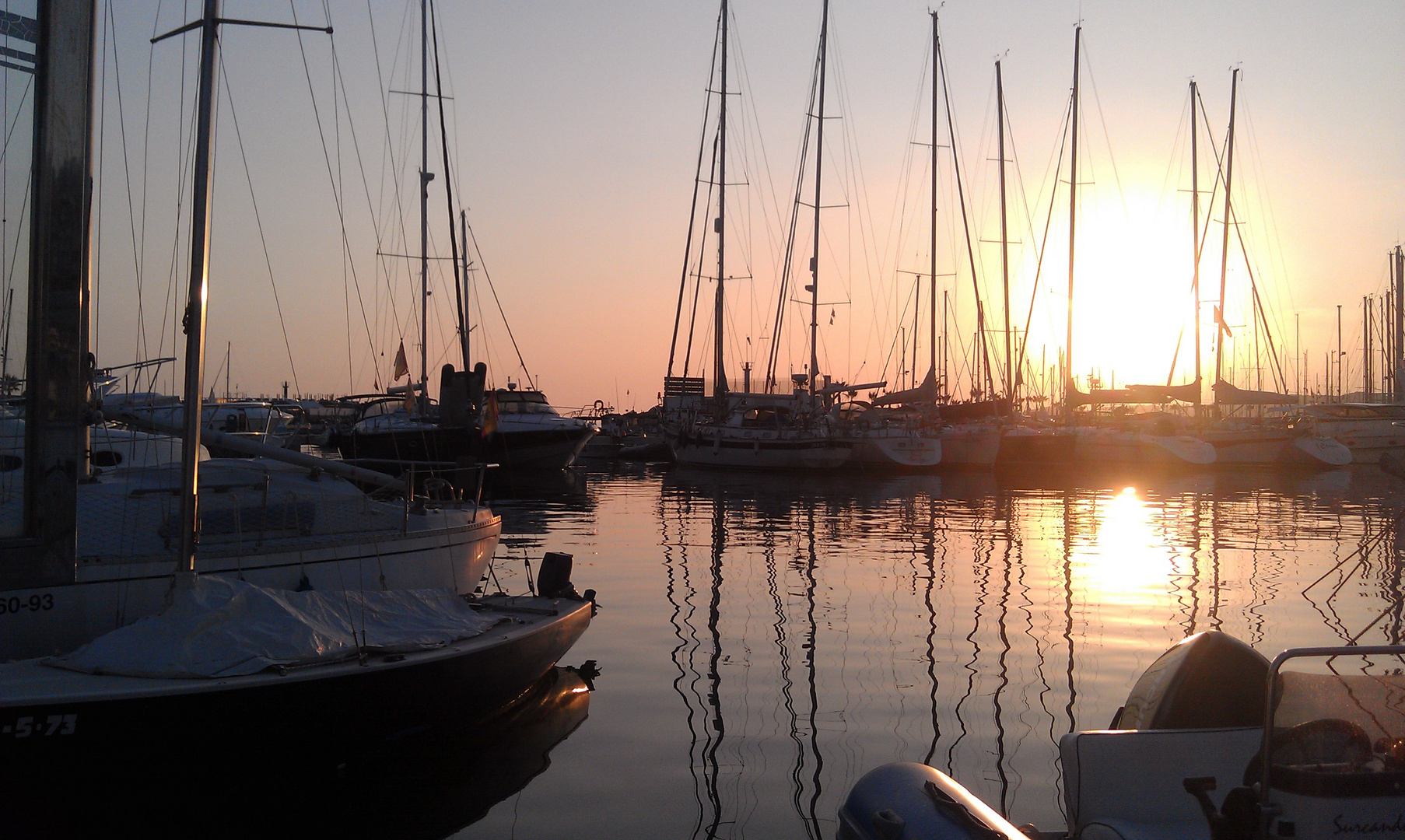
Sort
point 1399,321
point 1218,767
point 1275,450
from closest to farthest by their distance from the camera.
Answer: point 1218,767 → point 1275,450 → point 1399,321

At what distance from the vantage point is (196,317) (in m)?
8.80

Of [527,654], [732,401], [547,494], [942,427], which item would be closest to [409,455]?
[547,494]

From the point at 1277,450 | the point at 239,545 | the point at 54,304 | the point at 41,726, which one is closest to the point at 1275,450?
the point at 1277,450

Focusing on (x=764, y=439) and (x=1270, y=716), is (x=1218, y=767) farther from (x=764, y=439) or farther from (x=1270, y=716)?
(x=764, y=439)

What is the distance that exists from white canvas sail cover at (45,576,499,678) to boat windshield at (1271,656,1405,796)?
590 centimetres

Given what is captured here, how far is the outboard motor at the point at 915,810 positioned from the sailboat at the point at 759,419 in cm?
4268

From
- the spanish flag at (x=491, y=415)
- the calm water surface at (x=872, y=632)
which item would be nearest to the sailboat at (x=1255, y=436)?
the calm water surface at (x=872, y=632)

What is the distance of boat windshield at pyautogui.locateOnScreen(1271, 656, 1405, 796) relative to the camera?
4344 mm

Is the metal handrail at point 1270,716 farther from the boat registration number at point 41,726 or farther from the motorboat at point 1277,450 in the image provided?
the motorboat at point 1277,450

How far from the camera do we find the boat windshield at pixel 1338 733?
4344mm

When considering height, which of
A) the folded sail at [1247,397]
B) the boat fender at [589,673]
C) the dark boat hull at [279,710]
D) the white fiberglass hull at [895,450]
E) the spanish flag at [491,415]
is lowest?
the boat fender at [589,673]

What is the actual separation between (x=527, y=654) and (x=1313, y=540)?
60.8ft

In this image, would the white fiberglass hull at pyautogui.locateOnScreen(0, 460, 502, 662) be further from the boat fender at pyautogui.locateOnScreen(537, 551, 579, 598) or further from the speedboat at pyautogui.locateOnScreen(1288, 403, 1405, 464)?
the speedboat at pyautogui.locateOnScreen(1288, 403, 1405, 464)

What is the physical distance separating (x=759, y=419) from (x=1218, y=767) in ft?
155
